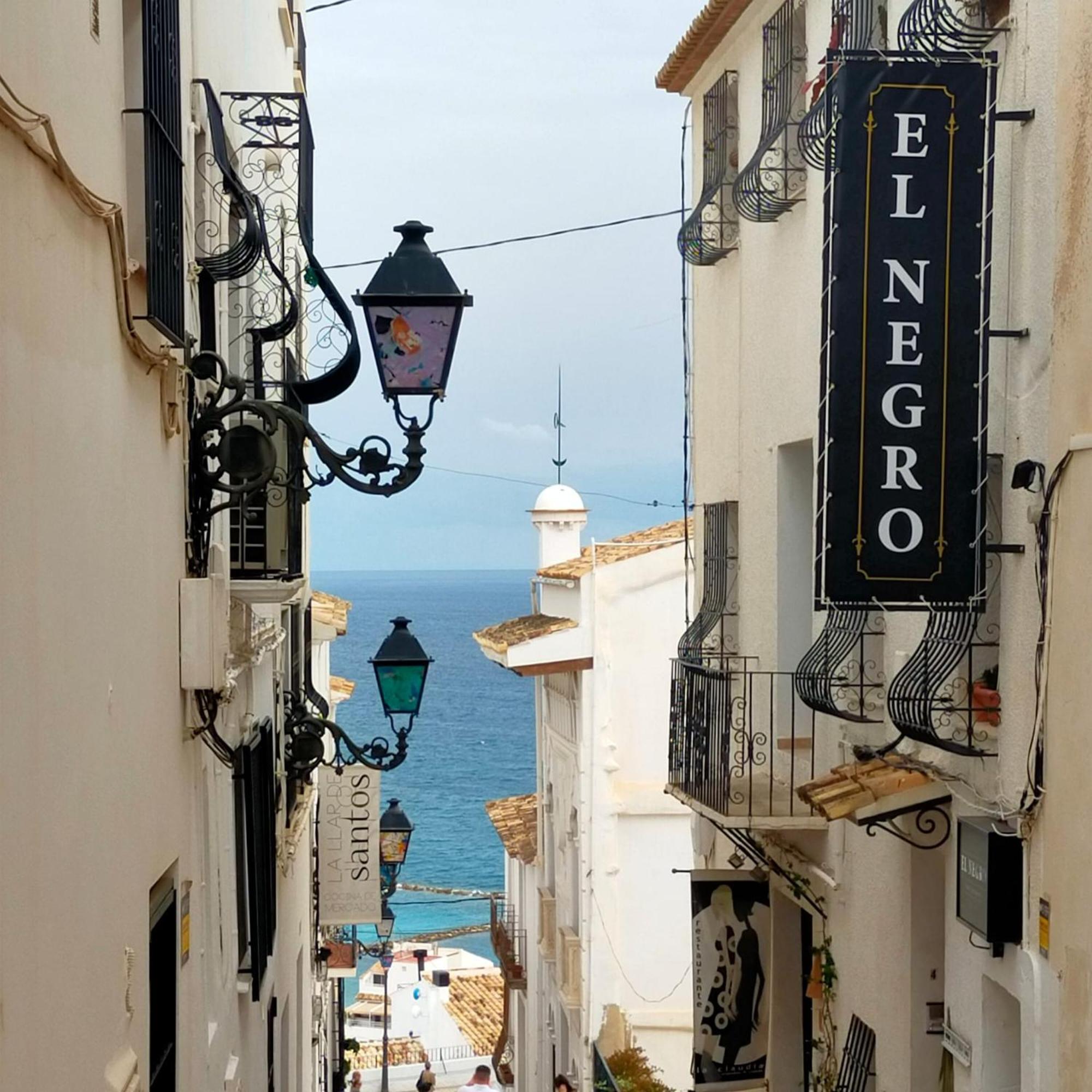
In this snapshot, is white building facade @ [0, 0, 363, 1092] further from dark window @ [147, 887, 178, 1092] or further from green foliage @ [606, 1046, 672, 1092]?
green foliage @ [606, 1046, 672, 1092]

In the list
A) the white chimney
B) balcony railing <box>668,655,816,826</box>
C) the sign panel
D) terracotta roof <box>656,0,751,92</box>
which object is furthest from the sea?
balcony railing <box>668,655,816,826</box>

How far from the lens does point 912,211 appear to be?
309 inches

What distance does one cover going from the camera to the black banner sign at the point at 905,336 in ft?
25.7

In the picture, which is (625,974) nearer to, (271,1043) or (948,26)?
(271,1043)

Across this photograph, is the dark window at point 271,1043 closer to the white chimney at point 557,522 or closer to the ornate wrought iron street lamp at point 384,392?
the ornate wrought iron street lamp at point 384,392

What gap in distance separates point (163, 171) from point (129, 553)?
4.96ft

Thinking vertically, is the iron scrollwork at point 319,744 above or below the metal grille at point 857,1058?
above

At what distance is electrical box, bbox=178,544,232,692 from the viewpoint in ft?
24.2

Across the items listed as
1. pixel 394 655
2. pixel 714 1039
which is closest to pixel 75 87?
pixel 394 655

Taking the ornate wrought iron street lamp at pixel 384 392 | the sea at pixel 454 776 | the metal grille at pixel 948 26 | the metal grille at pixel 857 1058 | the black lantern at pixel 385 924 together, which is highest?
the metal grille at pixel 948 26

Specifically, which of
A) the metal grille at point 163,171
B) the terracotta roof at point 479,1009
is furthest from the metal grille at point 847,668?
the terracotta roof at point 479,1009

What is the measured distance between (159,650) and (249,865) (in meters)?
4.35

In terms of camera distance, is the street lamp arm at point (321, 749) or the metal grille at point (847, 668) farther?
the street lamp arm at point (321, 749)

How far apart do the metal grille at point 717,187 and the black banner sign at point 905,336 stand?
19.8 ft
